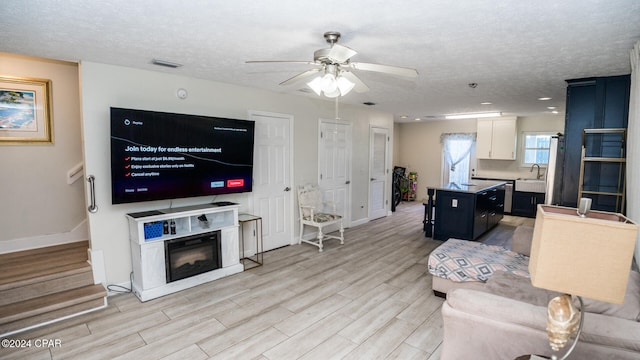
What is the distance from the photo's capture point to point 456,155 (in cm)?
861

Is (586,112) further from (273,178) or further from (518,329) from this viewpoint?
(273,178)

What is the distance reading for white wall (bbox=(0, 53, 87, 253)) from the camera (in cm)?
355

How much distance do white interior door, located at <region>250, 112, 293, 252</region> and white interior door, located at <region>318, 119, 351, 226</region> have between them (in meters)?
0.76

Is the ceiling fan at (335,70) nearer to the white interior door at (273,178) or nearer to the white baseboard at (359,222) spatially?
the white interior door at (273,178)

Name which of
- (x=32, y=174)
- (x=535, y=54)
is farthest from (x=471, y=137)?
(x=32, y=174)

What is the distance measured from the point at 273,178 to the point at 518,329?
11.8ft

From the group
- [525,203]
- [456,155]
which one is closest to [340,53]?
[525,203]

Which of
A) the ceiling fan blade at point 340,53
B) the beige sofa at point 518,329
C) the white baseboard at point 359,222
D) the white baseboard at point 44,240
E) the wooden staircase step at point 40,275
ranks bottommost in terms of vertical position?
the white baseboard at point 359,222

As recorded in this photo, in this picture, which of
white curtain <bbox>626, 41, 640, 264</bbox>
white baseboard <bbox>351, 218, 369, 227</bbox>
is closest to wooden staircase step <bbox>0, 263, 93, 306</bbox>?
white baseboard <bbox>351, 218, 369, 227</bbox>

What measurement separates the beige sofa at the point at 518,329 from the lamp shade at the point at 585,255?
711 millimetres

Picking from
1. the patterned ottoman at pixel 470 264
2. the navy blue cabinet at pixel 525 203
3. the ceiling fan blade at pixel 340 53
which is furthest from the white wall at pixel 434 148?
the ceiling fan blade at pixel 340 53

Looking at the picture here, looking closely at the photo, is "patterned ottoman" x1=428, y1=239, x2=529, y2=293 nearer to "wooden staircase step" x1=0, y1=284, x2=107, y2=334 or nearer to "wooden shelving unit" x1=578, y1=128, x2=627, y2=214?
"wooden shelving unit" x1=578, y1=128, x2=627, y2=214

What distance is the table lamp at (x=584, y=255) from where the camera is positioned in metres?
0.98

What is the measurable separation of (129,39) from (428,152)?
806 cm
